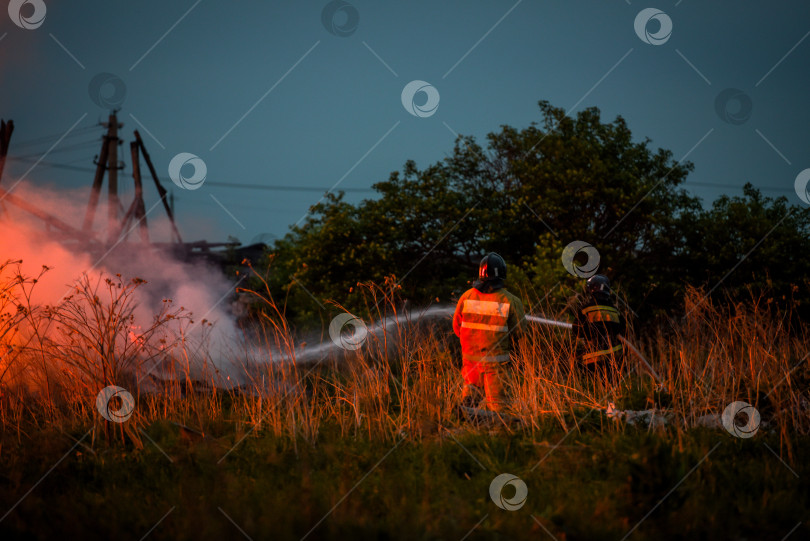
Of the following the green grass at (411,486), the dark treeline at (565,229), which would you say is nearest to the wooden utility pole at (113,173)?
the dark treeline at (565,229)

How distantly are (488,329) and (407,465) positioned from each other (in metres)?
2.87

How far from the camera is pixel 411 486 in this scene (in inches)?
176

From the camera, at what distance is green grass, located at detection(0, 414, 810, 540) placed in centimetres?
387

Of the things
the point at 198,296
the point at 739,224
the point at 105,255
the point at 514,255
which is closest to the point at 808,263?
the point at 739,224

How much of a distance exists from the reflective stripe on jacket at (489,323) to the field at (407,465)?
0.61 metres

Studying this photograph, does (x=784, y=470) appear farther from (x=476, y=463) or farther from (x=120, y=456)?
(x=120, y=456)

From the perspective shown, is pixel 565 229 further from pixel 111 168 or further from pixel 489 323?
A: pixel 111 168

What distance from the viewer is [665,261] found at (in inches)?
703

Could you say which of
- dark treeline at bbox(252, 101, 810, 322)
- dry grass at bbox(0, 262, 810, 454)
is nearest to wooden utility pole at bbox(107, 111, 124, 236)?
dark treeline at bbox(252, 101, 810, 322)

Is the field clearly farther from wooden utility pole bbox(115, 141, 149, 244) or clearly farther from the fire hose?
wooden utility pole bbox(115, 141, 149, 244)

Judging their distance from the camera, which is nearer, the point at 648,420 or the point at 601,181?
the point at 648,420

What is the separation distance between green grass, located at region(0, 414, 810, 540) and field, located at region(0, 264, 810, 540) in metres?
0.01

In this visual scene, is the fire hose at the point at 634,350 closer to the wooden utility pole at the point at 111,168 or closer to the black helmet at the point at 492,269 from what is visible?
the black helmet at the point at 492,269

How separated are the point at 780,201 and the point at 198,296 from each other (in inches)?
661
